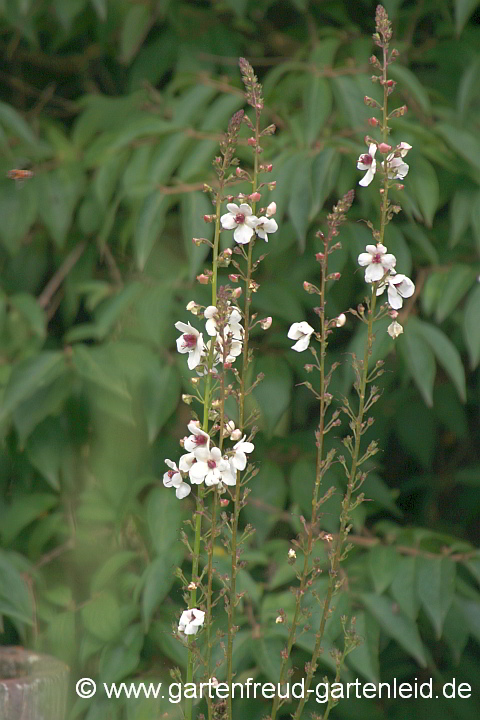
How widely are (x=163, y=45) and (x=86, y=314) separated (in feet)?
1.87

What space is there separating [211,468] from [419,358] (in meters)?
0.73

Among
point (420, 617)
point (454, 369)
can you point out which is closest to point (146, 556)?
point (420, 617)

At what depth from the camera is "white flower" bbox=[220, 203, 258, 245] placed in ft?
2.61

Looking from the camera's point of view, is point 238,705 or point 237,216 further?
point 238,705

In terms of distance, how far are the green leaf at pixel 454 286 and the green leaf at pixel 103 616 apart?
692 millimetres

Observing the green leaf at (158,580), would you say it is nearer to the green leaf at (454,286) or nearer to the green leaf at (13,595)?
the green leaf at (13,595)

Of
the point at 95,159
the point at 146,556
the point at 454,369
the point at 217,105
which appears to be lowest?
the point at 146,556

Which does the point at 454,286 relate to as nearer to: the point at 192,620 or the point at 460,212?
the point at 460,212

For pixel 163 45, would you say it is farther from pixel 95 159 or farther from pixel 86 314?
pixel 86 314

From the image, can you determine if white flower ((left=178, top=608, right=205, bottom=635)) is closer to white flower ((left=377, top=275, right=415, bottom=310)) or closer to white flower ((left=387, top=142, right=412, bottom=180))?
white flower ((left=377, top=275, right=415, bottom=310))

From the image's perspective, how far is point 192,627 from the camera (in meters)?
0.77

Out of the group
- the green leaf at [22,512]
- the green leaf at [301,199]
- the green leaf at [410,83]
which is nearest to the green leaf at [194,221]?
the green leaf at [301,199]

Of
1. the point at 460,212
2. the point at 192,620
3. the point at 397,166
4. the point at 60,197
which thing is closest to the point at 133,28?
the point at 60,197

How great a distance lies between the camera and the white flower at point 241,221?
796 millimetres
